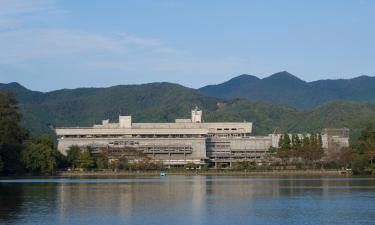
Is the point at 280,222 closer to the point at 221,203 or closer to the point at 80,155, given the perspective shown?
the point at 221,203

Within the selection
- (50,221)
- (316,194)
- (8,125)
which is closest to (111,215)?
(50,221)

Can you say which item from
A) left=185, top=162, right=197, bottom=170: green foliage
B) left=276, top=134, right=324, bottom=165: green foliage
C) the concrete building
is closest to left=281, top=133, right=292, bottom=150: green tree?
left=276, top=134, right=324, bottom=165: green foliage

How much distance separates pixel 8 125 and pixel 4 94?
608cm

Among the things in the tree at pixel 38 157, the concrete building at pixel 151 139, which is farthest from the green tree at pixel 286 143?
the tree at pixel 38 157

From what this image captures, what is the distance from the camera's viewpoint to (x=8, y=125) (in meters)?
102

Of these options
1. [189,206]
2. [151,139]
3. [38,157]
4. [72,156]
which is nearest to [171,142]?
[151,139]

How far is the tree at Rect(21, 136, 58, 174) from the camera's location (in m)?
110

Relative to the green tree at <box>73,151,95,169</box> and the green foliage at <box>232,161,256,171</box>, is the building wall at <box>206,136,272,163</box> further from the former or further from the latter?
the green tree at <box>73,151,95,169</box>

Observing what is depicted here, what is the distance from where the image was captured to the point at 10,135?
101750 millimetres

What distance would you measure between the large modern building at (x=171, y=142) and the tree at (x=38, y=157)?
4205cm

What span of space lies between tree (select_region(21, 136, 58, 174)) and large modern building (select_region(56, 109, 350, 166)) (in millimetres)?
42047

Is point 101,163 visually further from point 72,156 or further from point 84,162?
point 72,156

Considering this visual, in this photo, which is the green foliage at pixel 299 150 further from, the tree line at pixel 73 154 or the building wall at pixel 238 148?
the building wall at pixel 238 148

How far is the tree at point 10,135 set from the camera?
100181 millimetres
